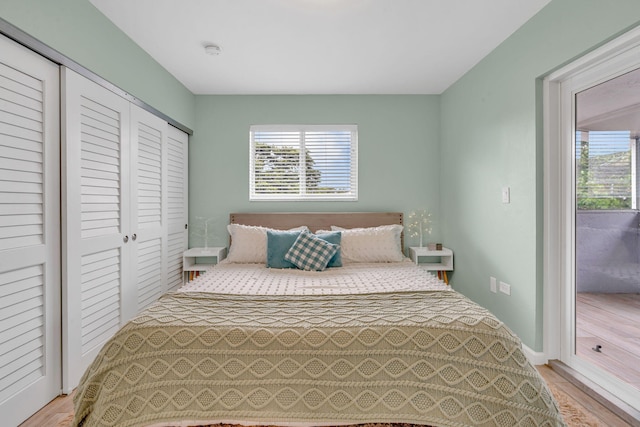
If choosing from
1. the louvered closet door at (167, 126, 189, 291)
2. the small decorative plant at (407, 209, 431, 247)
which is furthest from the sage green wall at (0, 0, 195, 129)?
the small decorative plant at (407, 209, 431, 247)

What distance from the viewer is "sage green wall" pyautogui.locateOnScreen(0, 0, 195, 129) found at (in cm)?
169

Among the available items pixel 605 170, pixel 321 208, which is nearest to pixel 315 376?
pixel 605 170

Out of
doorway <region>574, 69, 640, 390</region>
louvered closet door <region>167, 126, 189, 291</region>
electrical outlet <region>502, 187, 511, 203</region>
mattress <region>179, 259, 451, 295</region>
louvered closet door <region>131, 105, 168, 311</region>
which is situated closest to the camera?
doorway <region>574, 69, 640, 390</region>

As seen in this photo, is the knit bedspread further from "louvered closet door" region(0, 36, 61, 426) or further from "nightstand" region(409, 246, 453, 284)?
"nightstand" region(409, 246, 453, 284)

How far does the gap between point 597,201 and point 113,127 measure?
3.35 meters

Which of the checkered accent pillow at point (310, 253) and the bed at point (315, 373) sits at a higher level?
the checkered accent pillow at point (310, 253)

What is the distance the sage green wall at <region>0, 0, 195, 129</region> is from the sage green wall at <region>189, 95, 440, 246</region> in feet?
2.07

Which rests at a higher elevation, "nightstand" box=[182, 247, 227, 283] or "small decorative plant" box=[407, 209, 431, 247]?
"small decorative plant" box=[407, 209, 431, 247]

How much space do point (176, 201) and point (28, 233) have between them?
1.78 meters

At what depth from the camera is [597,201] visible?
207 cm

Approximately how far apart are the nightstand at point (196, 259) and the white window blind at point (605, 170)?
3.21m

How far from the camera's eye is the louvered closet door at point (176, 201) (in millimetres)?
3369

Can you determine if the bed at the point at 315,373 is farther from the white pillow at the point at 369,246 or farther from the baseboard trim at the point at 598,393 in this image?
the white pillow at the point at 369,246

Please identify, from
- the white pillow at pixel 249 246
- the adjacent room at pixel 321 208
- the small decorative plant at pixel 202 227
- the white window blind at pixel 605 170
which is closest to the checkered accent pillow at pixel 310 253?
the adjacent room at pixel 321 208
